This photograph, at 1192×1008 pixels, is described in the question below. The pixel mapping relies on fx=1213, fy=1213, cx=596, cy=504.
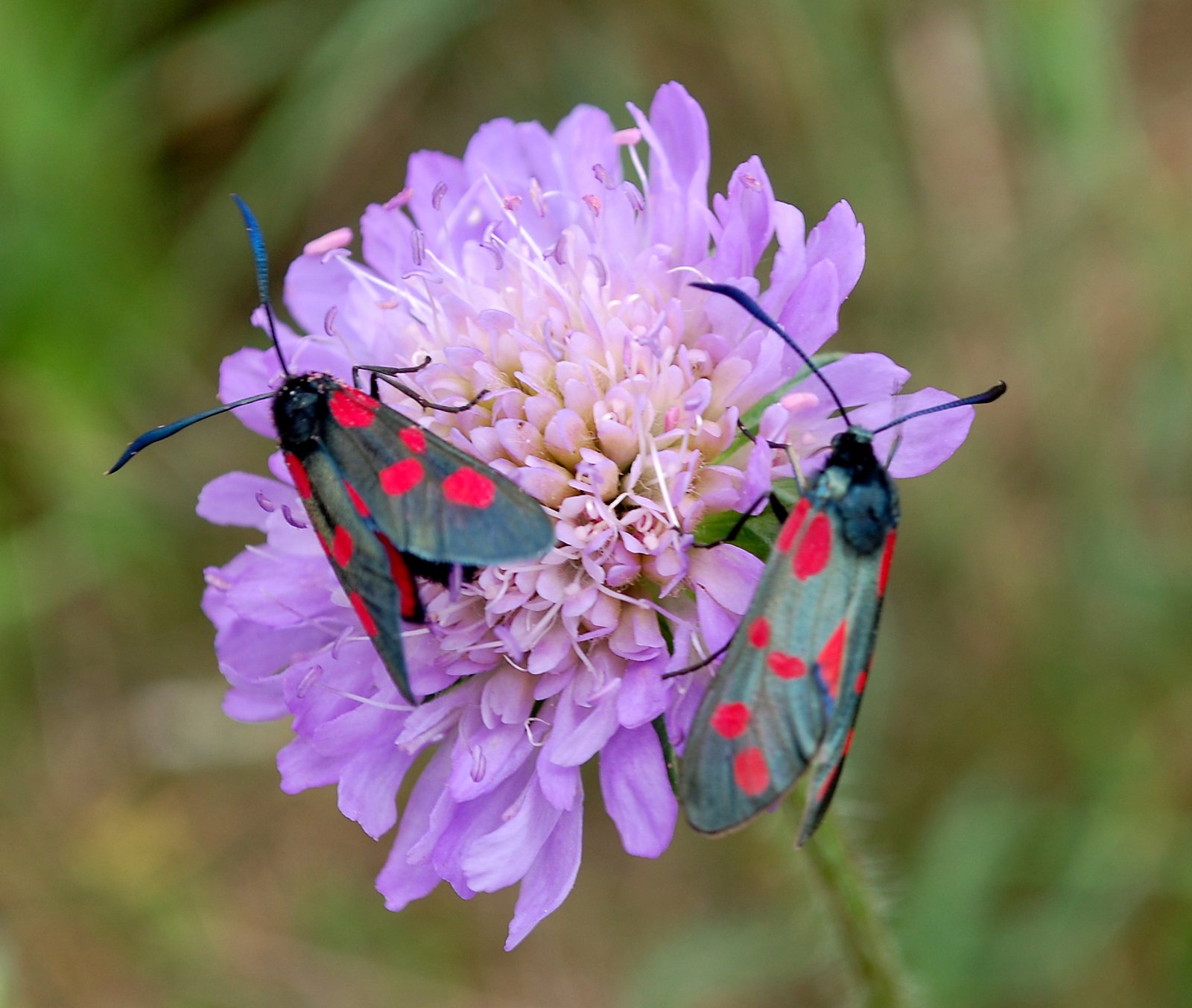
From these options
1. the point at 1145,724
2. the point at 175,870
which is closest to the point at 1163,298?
the point at 1145,724

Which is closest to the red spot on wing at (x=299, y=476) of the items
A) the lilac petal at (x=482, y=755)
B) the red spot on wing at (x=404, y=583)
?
the red spot on wing at (x=404, y=583)

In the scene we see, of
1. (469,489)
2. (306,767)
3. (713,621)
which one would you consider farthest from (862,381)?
(306,767)

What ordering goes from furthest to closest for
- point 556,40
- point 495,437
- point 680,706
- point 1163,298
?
point 556,40 → point 1163,298 → point 495,437 → point 680,706

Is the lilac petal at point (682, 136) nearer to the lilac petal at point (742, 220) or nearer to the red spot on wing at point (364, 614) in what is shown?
the lilac petal at point (742, 220)

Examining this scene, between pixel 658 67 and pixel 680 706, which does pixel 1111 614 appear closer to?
pixel 680 706

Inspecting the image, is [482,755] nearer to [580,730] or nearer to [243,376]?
[580,730]
